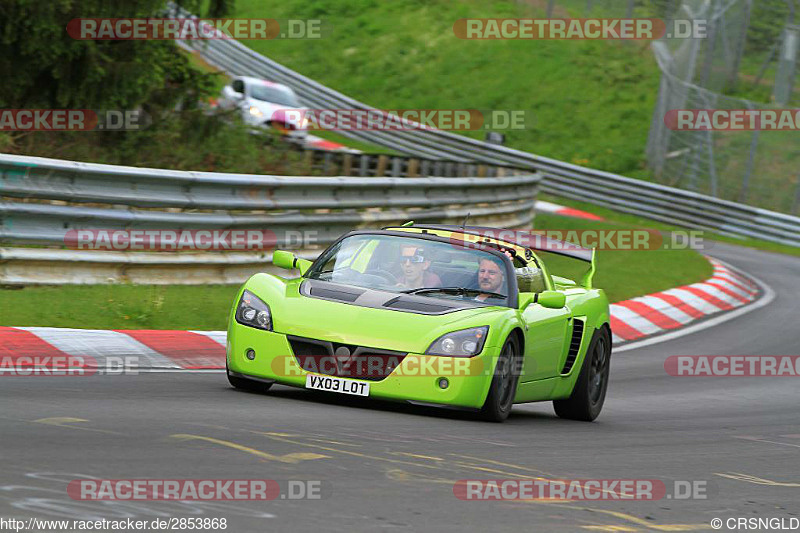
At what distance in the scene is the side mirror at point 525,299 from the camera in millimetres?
8914

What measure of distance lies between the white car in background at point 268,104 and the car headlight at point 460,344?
76.4 feet

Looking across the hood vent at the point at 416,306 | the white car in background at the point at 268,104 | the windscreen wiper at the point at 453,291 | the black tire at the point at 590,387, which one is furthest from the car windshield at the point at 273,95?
the hood vent at the point at 416,306

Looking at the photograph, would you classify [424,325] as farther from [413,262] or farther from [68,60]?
[68,60]

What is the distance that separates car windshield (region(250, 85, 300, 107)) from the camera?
33094 millimetres

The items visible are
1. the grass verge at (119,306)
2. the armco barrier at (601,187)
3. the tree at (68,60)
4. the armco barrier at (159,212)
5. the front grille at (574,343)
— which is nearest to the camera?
the front grille at (574,343)

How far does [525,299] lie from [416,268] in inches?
30.3

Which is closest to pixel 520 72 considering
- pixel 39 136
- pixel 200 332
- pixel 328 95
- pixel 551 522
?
pixel 328 95

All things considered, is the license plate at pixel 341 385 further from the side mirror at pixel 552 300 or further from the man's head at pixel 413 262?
the side mirror at pixel 552 300

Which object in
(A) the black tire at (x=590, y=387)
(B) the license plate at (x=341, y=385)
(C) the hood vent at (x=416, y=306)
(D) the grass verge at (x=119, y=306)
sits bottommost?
(A) the black tire at (x=590, y=387)

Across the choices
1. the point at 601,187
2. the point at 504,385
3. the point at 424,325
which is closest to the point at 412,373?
the point at 424,325

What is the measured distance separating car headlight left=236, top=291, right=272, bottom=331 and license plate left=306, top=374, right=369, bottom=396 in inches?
18.9

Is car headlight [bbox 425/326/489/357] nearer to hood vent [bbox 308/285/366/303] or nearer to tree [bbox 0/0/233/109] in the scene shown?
hood vent [bbox 308/285/366/303]

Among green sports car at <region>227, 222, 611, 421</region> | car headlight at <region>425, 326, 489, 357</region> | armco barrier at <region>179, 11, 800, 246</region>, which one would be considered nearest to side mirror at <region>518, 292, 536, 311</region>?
green sports car at <region>227, 222, 611, 421</region>

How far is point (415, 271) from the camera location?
8922mm
